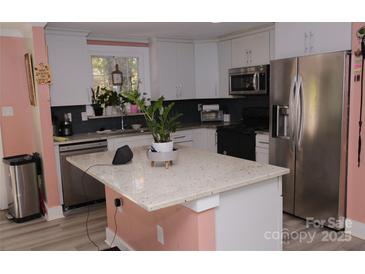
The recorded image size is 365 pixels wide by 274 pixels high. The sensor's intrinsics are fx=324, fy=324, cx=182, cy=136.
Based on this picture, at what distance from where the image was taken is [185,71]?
5188mm

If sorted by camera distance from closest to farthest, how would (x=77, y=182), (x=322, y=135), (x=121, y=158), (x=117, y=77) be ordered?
(x=121, y=158), (x=322, y=135), (x=77, y=182), (x=117, y=77)

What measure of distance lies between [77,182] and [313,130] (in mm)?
2839

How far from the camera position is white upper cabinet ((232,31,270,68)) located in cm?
439

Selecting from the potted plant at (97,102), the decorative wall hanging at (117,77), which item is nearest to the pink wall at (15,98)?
the potted plant at (97,102)

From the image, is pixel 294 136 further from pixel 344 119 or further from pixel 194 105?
pixel 194 105

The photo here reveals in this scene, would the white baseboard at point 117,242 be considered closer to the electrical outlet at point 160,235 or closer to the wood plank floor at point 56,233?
the wood plank floor at point 56,233

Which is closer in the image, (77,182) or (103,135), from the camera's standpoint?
(77,182)

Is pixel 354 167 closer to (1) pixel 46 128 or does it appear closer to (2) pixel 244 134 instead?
(2) pixel 244 134

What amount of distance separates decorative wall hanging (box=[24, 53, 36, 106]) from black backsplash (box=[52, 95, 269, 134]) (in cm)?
45

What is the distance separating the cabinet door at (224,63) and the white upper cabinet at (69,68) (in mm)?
2041

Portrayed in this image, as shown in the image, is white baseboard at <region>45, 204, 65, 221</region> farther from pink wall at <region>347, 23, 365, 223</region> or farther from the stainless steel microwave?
pink wall at <region>347, 23, 365, 223</region>

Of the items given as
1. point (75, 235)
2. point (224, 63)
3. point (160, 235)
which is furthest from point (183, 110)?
point (160, 235)

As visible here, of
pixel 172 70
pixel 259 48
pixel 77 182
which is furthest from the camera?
pixel 172 70

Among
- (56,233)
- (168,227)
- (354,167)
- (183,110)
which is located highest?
(183,110)
